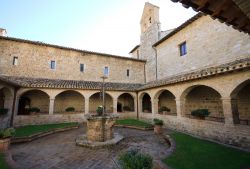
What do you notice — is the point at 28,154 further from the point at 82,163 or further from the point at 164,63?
the point at 164,63

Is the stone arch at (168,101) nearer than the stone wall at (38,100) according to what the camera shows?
Yes

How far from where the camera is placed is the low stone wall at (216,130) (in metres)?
6.62

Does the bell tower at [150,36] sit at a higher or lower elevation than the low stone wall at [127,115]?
higher

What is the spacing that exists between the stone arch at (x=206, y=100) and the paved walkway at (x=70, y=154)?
16.0 ft

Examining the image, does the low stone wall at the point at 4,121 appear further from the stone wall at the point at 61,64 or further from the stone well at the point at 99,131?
the stone well at the point at 99,131

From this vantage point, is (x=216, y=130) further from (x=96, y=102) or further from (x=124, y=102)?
(x=96, y=102)

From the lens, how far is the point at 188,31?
42.5 ft

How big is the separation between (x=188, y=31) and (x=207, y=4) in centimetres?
1207

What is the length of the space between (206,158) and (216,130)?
10.6ft

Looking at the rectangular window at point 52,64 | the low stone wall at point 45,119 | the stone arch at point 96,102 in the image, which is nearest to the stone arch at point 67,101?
the stone arch at point 96,102

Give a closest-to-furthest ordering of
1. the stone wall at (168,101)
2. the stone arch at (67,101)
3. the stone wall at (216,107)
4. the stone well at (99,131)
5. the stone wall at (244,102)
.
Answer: the stone wall at (216,107), the stone well at (99,131), the stone wall at (244,102), the stone wall at (168,101), the stone arch at (67,101)

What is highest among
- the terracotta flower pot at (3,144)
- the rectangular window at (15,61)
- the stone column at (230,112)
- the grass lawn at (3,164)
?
the rectangular window at (15,61)

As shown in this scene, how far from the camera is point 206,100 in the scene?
11609 mm

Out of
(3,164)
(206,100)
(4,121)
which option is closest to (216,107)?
(206,100)
